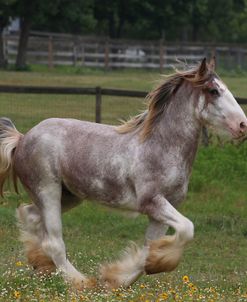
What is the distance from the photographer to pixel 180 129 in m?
8.57

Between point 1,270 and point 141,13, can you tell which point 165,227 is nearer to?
point 1,270

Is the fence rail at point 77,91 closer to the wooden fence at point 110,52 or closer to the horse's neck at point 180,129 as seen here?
the horse's neck at point 180,129

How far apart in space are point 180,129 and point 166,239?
3.31ft

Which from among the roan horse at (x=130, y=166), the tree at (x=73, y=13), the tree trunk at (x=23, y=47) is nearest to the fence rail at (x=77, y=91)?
the roan horse at (x=130, y=166)

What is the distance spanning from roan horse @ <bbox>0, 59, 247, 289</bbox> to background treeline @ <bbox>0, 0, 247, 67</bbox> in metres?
33.0

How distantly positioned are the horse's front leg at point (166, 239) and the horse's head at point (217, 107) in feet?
2.61

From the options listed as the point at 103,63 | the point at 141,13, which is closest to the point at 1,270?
the point at 103,63

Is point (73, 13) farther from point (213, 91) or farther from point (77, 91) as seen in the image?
point (213, 91)

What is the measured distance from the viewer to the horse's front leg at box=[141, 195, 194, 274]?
809 centimetres

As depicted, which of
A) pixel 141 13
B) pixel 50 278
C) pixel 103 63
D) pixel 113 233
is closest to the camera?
pixel 50 278

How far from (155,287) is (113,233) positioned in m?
4.70

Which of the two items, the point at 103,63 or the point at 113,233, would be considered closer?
the point at 113,233

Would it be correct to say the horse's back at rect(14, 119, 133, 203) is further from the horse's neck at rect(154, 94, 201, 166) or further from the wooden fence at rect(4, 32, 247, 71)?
the wooden fence at rect(4, 32, 247, 71)

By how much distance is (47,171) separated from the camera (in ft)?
29.3
